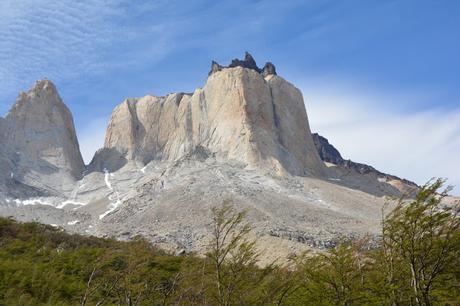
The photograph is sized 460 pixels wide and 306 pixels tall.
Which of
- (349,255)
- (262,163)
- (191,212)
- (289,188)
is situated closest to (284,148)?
(262,163)

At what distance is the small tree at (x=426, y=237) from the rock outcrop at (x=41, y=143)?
7838 cm

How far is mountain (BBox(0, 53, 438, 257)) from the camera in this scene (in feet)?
210

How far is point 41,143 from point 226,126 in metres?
31.9

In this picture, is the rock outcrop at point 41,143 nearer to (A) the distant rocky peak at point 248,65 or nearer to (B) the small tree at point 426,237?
(A) the distant rocky peak at point 248,65

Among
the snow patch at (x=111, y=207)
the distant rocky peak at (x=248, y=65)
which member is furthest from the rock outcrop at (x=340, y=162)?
the snow patch at (x=111, y=207)

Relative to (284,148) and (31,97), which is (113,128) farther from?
(284,148)

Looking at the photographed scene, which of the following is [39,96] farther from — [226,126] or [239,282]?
[239,282]

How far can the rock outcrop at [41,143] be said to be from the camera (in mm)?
92125

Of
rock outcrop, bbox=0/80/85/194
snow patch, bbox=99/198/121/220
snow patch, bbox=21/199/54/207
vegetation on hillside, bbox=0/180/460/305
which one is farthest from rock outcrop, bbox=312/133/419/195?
vegetation on hillside, bbox=0/180/460/305

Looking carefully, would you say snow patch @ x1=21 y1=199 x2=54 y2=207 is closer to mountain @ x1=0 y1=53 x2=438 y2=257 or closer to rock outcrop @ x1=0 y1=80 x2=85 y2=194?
mountain @ x1=0 y1=53 x2=438 y2=257

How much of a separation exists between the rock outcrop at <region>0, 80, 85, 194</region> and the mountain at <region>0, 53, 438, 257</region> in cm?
18

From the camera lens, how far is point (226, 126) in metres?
92.9

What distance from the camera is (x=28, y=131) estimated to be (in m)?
99.4

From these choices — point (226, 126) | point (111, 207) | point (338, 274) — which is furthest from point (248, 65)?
point (338, 274)
